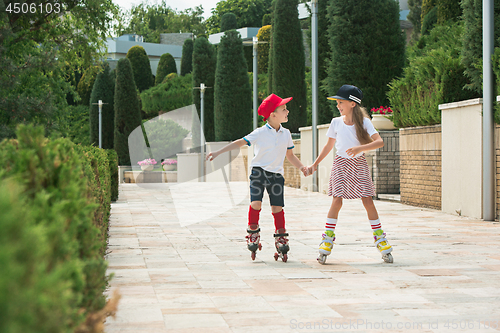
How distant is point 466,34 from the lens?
9398 mm

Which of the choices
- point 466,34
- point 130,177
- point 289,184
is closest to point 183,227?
point 466,34

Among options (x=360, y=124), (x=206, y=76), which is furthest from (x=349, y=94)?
(x=206, y=76)

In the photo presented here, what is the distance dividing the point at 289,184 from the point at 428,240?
44.9 ft

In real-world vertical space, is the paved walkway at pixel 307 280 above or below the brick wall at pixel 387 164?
below

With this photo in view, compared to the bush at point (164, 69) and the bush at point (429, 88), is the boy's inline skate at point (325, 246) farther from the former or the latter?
the bush at point (164, 69)

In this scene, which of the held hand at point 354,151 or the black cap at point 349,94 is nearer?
the held hand at point 354,151

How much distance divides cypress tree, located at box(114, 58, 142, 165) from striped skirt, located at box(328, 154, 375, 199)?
1478 inches

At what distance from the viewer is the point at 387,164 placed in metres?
13.2

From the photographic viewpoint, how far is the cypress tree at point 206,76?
37125 millimetres

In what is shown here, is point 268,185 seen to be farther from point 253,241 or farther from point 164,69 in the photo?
point 164,69

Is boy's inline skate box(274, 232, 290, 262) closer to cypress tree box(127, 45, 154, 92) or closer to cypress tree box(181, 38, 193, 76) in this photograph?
cypress tree box(181, 38, 193, 76)

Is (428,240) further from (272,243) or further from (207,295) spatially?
(207,295)

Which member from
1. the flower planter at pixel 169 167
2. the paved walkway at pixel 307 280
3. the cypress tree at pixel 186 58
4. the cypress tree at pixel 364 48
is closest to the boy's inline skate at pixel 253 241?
the paved walkway at pixel 307 280

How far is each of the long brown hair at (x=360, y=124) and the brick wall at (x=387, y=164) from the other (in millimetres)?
7886
